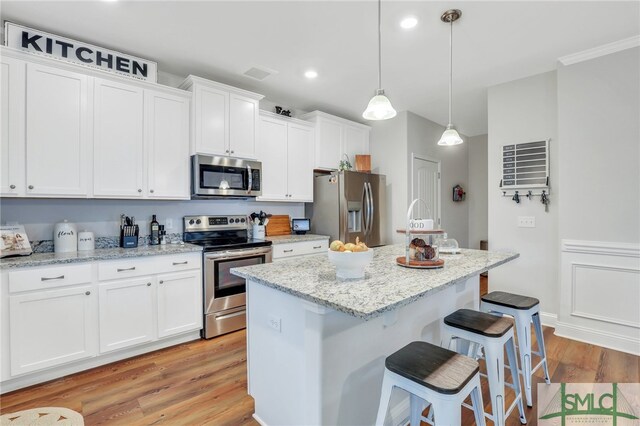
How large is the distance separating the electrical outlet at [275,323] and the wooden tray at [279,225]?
2.40m

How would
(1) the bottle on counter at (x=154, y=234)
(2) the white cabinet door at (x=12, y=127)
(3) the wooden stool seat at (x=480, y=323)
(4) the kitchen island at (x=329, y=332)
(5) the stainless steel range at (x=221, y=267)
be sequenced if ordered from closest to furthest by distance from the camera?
Result: (4) the kitchen island at (x=329, y=332) → (3) the wooden stool seat at (x=480, y=323) → (2) the white cabinet door at (x=12, y=127) → (5) the stainless steel range at (x=221, y=267) → (1) the bottle on counter at (x=154, y=234)

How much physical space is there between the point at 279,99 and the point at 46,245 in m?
2.87

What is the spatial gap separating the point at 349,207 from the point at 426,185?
5.54 feet

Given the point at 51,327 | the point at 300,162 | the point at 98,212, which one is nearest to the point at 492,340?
the point at 51,327

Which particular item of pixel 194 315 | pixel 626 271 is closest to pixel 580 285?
pixel 626 271

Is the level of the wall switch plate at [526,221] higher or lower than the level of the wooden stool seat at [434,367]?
higher

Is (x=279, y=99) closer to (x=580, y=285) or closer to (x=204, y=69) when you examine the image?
(x=204, y=69)

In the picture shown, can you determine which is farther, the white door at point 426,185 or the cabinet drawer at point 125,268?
the white door at point 426,185

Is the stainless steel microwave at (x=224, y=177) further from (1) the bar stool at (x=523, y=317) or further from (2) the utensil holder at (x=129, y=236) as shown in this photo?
(1) the bar stool at (x=523, y=317)

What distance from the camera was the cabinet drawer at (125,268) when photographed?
2420mm

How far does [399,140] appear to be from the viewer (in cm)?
451

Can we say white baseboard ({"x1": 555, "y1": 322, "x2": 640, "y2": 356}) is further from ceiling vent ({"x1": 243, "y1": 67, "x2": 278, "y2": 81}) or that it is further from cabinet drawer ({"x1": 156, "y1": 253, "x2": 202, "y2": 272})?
ceiling vent ({"x1": 243, "y1": 67, "x2": 278, "y2": 81})

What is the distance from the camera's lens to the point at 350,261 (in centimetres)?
147

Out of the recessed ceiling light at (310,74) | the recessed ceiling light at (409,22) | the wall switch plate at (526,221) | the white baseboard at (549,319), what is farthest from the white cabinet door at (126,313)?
the white baseboard at (549,319)
